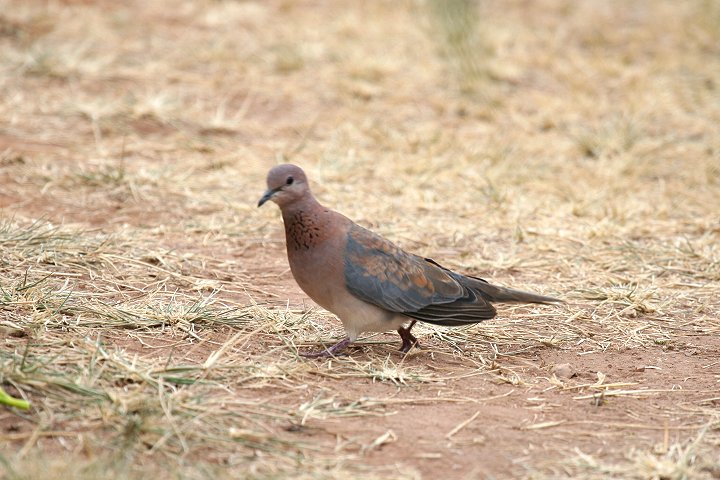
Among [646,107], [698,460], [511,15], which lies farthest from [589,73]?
[698,460]

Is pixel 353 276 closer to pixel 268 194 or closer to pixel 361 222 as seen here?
pixel 268 194

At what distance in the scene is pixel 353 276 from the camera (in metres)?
4.14

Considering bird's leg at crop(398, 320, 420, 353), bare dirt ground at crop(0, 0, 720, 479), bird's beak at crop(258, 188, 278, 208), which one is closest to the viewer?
bare dirt ground at crop(0, 0, 720, 479)

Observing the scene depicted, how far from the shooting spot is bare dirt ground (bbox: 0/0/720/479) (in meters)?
3.42

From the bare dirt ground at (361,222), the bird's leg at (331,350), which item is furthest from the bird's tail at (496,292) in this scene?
the bird's leg at (331,350)

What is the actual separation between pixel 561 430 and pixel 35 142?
15.7ft

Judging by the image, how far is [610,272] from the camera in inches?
219

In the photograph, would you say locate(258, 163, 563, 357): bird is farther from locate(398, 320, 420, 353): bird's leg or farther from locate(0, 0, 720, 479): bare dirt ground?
locate(0, 0, 720, 479): bare dirt ground

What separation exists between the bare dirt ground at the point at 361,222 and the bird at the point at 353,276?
0.71 feet

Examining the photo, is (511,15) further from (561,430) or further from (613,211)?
(561,430)

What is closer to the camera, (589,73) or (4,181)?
(4,181)

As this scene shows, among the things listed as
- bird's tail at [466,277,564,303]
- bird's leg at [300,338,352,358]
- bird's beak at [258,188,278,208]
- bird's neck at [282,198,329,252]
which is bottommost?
bird's leg at [300,338,352,358]

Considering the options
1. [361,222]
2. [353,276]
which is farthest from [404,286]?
[361,222]

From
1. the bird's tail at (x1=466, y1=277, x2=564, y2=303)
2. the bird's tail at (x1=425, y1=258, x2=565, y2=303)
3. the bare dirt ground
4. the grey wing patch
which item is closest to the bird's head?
the grey wing patch
